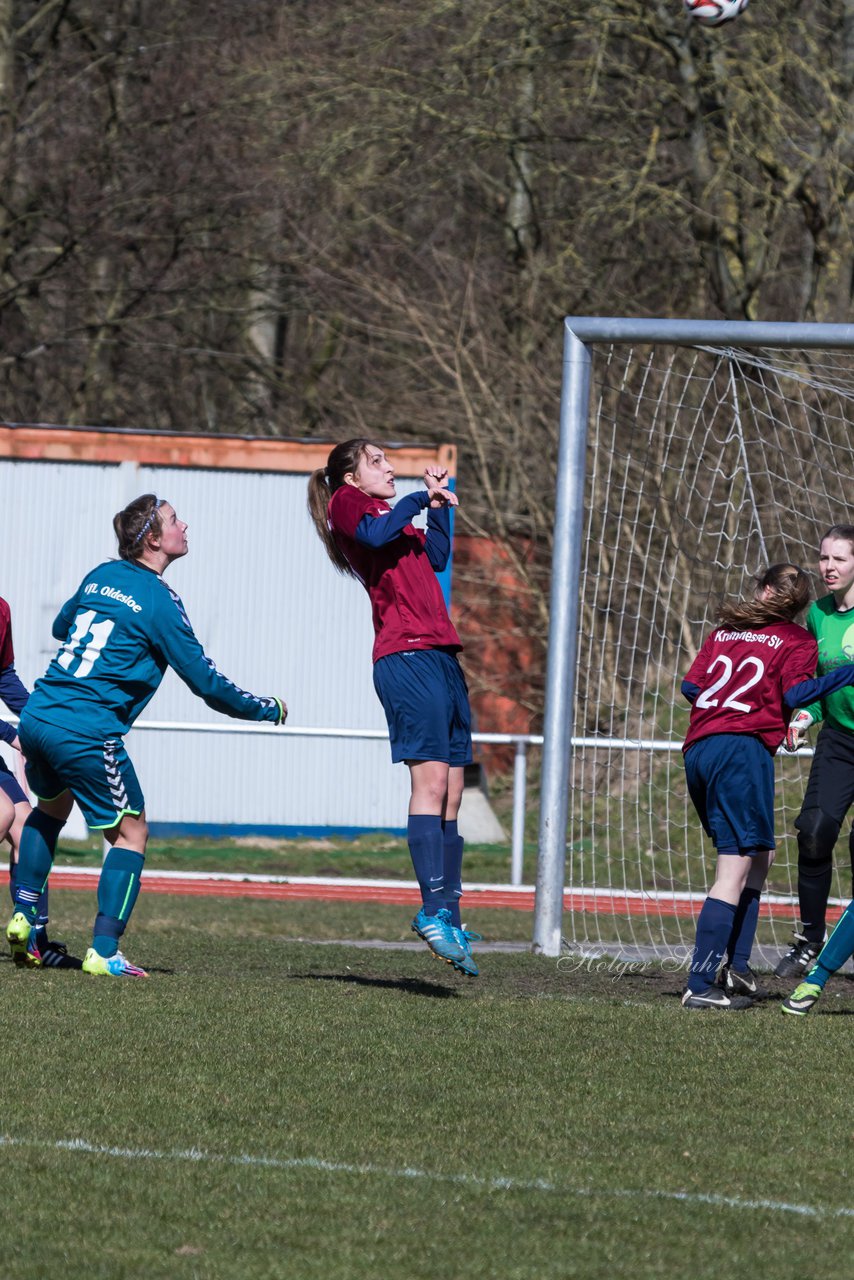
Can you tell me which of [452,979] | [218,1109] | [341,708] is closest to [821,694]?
[452,979]

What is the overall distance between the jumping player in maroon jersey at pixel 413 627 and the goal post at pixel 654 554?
1.68 meters

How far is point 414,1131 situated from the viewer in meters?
4.77

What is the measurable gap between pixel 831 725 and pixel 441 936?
2.11 metres

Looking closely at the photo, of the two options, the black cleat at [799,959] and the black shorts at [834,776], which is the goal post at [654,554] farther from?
the black shorts at [834,776]

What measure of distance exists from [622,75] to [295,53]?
4.17m

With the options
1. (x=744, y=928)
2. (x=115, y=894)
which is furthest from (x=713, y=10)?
(x=115, y=894)

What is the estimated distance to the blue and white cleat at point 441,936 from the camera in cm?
630

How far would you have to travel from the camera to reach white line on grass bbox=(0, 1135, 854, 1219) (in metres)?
4.16

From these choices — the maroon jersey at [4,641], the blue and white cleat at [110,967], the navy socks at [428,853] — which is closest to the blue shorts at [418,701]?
the navy socks at [428,853]

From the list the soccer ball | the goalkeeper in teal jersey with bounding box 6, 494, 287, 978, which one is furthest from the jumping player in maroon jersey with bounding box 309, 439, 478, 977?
the soccer ball

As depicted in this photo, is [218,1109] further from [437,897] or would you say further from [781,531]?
[781,531]

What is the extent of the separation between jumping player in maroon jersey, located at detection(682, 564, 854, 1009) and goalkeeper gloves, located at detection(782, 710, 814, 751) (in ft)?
0.27

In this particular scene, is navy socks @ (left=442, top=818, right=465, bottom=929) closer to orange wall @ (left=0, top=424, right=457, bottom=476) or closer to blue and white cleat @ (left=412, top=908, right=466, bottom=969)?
blue and white cleat @ (left=412, top=908, right=466, bottom=969)

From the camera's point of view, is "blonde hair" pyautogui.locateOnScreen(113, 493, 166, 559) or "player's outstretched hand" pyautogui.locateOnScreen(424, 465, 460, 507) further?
"blonde hair" pyautogui.locateOnScreen(113, 493, 166, 559)
